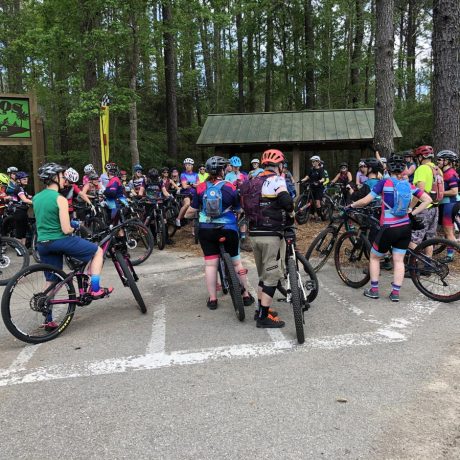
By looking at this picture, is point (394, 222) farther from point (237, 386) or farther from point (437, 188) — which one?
point (237, 386)

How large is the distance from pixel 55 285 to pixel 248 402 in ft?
8.93

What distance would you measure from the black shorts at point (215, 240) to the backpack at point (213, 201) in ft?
0.57

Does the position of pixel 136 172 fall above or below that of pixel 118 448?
above

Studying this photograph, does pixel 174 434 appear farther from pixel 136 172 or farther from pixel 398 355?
pixel 136 172

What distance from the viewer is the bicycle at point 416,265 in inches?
210

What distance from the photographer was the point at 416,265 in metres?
5.48

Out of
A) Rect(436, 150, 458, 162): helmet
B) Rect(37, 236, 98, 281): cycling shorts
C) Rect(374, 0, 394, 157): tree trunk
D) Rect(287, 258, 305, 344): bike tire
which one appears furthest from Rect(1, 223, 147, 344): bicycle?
Rect(374, 0, 394, 157): tree trunk

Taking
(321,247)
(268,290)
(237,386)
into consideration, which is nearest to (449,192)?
(321,247)

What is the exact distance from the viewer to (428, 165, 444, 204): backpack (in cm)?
650

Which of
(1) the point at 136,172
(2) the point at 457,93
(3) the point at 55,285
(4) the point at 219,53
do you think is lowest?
(3) the point at 55,285

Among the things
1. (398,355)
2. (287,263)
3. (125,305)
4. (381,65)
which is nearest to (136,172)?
(125,305)

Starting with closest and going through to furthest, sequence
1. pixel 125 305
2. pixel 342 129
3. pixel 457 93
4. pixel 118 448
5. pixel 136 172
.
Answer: pixel 118 448
pixel 125 305
pixel 457 93
pixel 136 172
pixel 342 129

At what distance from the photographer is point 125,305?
575 centimetres

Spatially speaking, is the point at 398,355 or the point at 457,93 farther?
the point at 457,93
